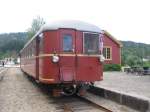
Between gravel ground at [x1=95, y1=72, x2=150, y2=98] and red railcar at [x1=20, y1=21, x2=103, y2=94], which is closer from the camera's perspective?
red railcar at [x1=20, y1=21, x2=103, y2=94]

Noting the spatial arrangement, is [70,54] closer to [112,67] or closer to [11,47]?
[112,67]

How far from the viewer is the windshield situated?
13.4 meters

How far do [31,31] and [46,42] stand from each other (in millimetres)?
71610

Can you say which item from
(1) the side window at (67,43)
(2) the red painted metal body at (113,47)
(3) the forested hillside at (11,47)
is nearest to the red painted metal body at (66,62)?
(1) the side window at (67,43)

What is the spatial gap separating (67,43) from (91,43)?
934 mm

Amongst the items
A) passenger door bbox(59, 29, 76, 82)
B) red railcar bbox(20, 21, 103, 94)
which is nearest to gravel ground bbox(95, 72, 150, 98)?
red railcar bbox(20, 21, 103, 94)

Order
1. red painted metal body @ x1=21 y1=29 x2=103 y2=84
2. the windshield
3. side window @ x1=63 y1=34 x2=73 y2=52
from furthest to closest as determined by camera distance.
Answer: the windshield, side window @ x1=63 y1=34 x2=73 y2=52, red painted metal body @ x1=21 y1=29 x2=103 y2=84

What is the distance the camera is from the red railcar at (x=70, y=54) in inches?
510

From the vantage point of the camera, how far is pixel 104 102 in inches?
510

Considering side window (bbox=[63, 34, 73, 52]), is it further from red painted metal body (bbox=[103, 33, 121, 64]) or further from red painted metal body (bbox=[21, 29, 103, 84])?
red painted metal body (bbox=[103, 33, 121, 64])

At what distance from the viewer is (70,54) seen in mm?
13078

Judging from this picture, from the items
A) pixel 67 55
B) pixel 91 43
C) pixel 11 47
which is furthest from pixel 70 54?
pixel 11 47

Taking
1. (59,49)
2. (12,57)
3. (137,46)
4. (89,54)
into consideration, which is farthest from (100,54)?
(12,57)

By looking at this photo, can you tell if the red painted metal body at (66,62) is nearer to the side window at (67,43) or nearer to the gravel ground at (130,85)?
the side window at (67,43)
